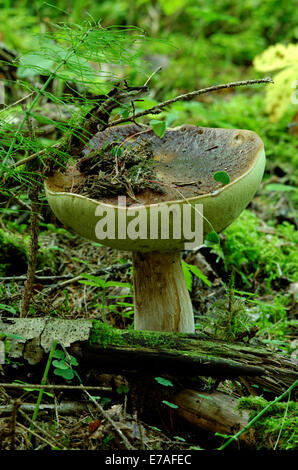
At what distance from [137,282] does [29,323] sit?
18.8 inches

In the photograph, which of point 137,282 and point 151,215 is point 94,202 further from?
point 137,282

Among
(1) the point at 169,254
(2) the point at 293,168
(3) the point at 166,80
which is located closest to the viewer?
(1) the point at 169,254

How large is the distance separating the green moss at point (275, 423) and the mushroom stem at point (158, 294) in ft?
1.40

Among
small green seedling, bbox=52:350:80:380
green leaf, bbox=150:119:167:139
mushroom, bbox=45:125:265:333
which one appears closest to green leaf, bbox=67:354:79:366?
small green seedling, bbox=52:350:80:380

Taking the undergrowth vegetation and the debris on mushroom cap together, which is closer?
the debris on mushroom cap

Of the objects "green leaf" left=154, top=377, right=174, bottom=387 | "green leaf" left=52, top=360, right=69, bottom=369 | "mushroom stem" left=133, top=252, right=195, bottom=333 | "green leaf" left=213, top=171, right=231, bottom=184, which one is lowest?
"green leaf" left=154, top=377, right=174, bottom=387

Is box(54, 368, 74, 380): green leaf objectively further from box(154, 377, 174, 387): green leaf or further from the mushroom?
the mushroom

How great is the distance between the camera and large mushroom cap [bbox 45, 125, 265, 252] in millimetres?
1453

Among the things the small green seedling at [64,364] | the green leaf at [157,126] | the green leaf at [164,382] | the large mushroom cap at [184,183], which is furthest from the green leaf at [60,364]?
the green leaf at [157,126]

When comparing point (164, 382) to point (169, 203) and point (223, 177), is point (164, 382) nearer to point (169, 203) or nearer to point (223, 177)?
point (169, 203)

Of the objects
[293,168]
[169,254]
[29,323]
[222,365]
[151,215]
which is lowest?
[222,365]

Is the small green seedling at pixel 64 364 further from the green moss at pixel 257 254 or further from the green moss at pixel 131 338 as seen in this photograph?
the green moss at pixel 257 254

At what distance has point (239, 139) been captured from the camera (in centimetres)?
189
